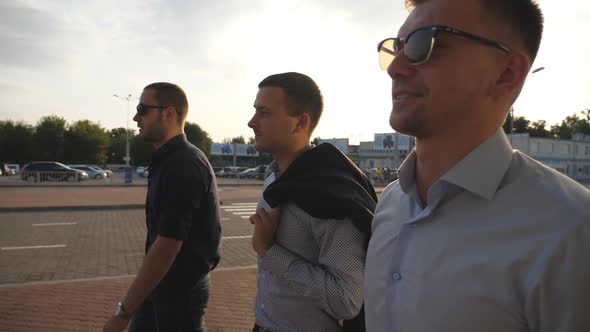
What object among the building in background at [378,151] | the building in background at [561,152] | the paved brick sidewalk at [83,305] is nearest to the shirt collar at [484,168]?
the paved brick sidewalk at [83,305]

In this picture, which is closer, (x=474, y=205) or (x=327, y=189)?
(x=474, y=205)

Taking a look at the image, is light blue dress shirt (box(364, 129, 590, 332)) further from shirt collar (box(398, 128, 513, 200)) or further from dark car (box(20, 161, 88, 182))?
dark car (box(20, 161, 88, 182))

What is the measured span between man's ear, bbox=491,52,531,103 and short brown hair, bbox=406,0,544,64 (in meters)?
0.05

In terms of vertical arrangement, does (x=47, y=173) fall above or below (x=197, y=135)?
below

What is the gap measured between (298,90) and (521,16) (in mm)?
1246

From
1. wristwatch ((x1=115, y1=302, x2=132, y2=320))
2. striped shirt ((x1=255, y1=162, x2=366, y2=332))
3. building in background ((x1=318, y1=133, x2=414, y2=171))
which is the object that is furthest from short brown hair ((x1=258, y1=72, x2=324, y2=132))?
building in background ((x1=318, y1=133, x2=414, y2=171))

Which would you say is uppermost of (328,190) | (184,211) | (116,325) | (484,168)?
(484,168)

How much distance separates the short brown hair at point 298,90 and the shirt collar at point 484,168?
1.18 metres

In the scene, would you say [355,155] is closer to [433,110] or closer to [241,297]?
[241,297]

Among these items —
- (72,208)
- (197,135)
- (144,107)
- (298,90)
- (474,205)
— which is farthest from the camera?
(197,135)

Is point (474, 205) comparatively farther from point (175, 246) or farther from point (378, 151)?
point (378, 151)

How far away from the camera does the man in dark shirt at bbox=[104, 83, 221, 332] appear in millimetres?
2416

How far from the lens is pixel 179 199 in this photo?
2549 mm

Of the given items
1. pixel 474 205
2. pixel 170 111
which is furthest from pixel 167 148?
pixel 474 205
